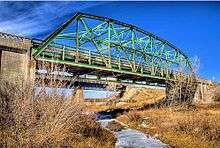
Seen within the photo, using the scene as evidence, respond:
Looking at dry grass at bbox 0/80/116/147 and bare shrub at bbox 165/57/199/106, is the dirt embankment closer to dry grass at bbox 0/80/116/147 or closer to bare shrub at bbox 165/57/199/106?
bare shrub at bbox 165/57/199/106

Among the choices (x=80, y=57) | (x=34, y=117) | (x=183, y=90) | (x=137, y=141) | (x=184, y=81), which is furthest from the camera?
(x=183, y=90)

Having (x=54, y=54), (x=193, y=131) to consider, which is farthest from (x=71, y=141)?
(x=54, y=54)

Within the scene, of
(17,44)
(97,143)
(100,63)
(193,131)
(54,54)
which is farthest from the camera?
(100,63)

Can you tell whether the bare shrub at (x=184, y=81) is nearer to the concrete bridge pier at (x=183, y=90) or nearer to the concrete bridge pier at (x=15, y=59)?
the concrete bridge pier at (x=183, y=90)

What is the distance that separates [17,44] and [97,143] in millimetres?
15919

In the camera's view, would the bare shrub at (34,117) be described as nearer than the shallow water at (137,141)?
Yes

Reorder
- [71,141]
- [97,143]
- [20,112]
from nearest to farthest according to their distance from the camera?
[20,112]
[71,141]
[97,143]

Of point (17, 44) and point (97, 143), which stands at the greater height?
point (17, 44)

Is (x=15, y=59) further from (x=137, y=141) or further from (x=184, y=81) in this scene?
(x=184, y=81)

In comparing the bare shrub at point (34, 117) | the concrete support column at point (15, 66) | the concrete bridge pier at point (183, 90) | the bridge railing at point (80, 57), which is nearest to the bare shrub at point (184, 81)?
the concrete bridge pier at point (183, 90)

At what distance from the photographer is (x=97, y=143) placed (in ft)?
68.2

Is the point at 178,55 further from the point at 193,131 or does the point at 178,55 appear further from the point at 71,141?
the point at 71,141

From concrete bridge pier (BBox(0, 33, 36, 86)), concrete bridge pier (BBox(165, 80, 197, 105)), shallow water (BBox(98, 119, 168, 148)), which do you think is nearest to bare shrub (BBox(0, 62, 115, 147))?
shallow water (BBox(98, 119, 168, 148))

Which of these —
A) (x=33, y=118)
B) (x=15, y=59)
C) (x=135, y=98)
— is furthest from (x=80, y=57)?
(x=135, y=98)
